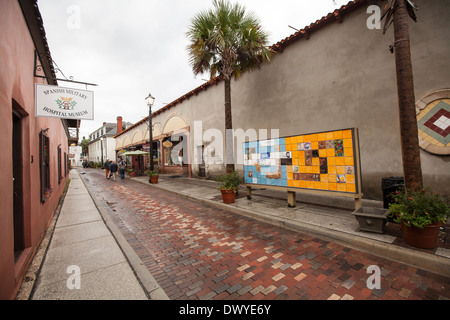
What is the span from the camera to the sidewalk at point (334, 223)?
3.04m

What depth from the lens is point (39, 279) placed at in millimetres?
2840

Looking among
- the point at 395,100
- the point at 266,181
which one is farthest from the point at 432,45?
the point at 266,181

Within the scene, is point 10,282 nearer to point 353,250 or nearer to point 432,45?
point 353,250

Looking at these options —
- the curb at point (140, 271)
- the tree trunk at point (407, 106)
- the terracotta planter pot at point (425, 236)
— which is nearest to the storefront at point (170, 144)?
the curb at point (140, 271)

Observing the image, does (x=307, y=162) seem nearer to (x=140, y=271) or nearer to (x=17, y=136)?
(x=140, y=271)

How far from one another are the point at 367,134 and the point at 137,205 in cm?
834

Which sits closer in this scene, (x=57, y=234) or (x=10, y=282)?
(x=10, y=282)

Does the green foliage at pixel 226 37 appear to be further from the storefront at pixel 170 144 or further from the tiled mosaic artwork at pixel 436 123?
the storefront at pixel 170 144

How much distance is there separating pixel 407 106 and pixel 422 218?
2.00 metres

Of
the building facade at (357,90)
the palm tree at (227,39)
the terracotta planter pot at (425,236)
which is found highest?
the palm tree at (227,39)

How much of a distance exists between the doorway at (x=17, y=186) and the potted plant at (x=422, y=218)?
6.33m

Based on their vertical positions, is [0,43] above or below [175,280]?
above

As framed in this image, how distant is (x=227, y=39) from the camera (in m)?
7.18
